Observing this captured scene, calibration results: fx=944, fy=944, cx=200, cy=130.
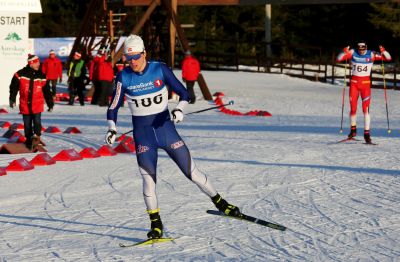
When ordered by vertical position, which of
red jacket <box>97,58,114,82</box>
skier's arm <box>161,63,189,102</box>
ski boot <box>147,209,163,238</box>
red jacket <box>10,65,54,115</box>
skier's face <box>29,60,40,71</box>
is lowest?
ski boot <box>147,209,163,238</box>

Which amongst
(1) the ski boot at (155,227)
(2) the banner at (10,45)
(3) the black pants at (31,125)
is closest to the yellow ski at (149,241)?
(1) the ski boot at (155,227)

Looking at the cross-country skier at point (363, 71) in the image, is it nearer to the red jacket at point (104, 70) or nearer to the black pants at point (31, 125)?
the black pants at point (31, 125)

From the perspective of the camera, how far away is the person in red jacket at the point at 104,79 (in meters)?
27.1

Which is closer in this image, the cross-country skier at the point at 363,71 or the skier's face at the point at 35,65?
the skier's face at the point at 35,65

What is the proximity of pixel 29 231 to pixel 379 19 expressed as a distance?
42479mm

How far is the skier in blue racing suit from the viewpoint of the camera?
871 centimetres

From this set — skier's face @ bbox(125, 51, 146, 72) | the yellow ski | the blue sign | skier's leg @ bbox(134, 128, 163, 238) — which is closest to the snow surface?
the yellow ski

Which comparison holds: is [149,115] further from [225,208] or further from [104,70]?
[104,70]

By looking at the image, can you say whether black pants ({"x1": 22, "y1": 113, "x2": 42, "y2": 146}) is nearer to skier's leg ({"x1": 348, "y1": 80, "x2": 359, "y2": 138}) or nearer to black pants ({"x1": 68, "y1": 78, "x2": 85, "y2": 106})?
skier's leg ({"x1": 348, "y1": 80, "x2": 359, "y2": 138})

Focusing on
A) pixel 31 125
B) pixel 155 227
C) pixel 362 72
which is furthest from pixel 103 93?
pixel 155 227

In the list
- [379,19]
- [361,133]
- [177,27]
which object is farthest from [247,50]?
[361,133]

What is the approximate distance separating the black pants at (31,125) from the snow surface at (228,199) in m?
0.47

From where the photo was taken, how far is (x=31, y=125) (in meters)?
16.2

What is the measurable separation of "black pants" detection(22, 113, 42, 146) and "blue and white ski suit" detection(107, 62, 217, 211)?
7440 mm
